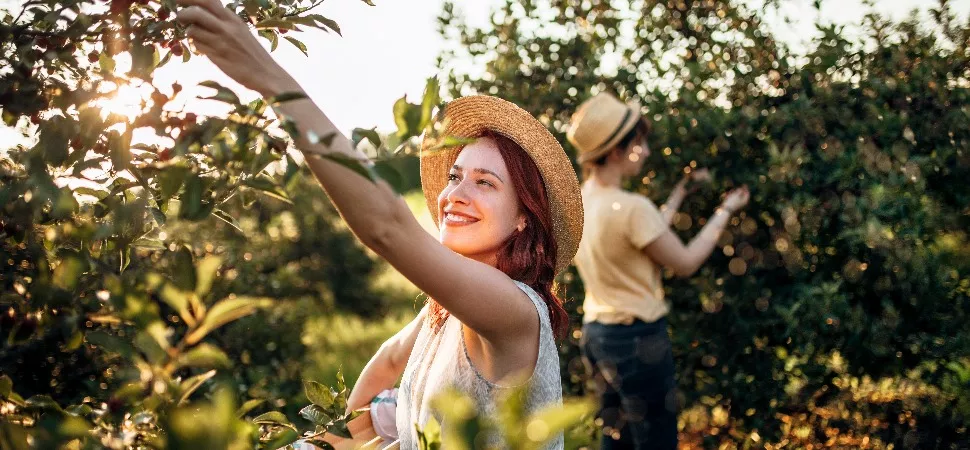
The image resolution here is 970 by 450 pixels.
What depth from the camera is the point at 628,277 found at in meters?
3.43

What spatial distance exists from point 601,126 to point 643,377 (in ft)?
3.65

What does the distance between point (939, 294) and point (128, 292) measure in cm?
365

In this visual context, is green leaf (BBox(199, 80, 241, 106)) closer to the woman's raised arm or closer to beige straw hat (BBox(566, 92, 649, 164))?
the woman's raised arm

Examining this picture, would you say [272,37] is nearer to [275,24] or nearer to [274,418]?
[275,24]

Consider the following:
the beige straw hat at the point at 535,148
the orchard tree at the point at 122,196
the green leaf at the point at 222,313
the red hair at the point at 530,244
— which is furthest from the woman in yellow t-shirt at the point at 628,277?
the green leaf at the point at 222,313

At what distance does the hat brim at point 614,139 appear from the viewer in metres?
3.49

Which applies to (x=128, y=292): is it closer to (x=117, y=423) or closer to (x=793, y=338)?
(x=117, y=423)

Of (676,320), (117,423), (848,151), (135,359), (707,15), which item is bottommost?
(676,320)

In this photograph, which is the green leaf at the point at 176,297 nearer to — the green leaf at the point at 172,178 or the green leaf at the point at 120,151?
the green leaf at the point at 172,178

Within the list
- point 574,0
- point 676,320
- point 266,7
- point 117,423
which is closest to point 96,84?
point 266,7

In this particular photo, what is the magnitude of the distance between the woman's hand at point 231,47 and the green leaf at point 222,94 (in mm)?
87

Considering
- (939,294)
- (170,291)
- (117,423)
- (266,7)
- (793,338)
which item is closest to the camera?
(170,291)

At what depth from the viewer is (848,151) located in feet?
12.0

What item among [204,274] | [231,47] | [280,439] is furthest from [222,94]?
[280,439]
